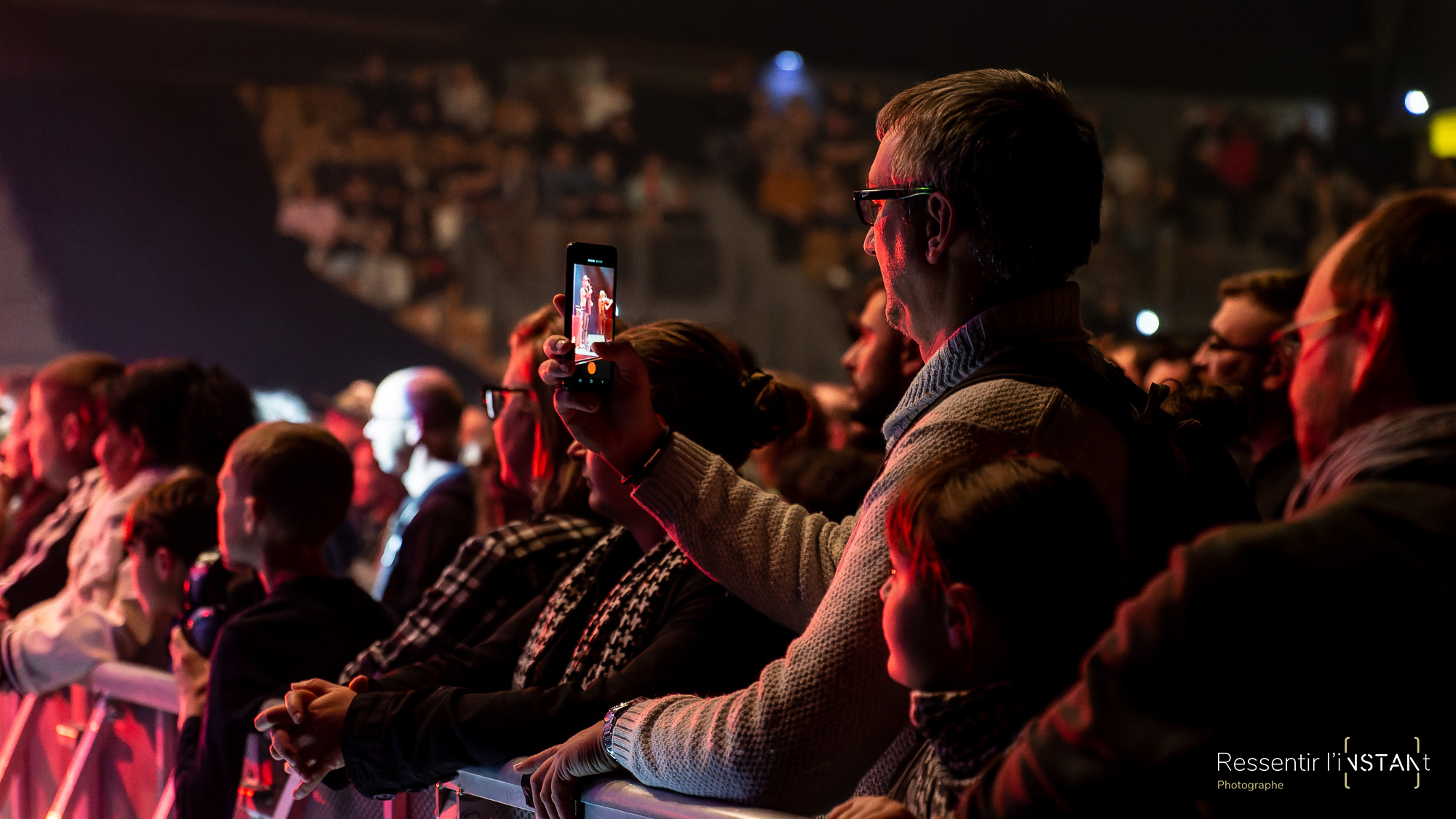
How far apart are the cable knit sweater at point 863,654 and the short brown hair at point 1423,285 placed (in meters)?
0.34

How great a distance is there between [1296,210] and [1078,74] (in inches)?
82.7

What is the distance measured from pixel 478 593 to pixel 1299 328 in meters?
1.41

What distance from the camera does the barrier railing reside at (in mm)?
A: 1438

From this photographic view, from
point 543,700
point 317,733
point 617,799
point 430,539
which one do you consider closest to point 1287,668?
point 617,799

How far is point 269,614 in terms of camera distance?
89.9 inches

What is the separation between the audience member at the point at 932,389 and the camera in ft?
4.07

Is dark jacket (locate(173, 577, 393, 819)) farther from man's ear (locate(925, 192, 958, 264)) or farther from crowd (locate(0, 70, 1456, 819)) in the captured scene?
man's ear (locate(925, 192, 958, 264))

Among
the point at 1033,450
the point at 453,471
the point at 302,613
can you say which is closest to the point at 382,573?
the point at 453,471

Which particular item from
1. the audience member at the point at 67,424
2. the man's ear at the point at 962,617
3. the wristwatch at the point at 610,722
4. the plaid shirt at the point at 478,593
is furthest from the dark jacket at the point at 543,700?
the audience member at the point at 67,424

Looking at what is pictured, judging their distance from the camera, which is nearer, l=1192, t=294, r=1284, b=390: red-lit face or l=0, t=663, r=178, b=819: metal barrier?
l=0, t=663, r=178, b=819: metal barrier

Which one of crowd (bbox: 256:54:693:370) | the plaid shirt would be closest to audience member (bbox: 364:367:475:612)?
the plaid shirt

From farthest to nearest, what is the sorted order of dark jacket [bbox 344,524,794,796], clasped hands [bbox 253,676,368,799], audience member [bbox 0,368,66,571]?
audience member [bbox 0,368,66,571] → clasped hands [bbox 253,676,368,799] → dark jacket [bbox 344,524,794,796]

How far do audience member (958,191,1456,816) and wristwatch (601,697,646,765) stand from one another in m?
0.61

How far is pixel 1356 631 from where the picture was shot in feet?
2.77
